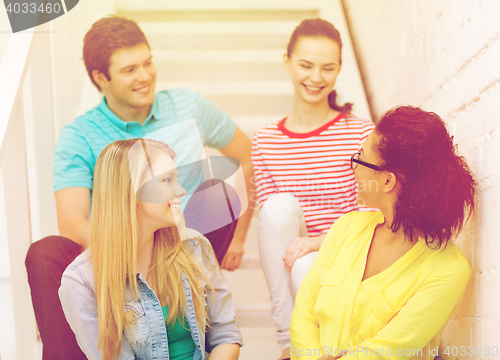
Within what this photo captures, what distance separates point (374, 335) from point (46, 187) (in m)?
1.37

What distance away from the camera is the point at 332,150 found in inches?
59.2

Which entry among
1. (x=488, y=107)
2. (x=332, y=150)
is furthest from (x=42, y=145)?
(x=488, y=107)

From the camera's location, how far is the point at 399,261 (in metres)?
1.02

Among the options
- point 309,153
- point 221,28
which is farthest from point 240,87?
point 309,153

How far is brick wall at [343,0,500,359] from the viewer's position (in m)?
0.98

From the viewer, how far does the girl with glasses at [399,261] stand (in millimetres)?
947

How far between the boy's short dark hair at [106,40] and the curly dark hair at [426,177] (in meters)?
1.08

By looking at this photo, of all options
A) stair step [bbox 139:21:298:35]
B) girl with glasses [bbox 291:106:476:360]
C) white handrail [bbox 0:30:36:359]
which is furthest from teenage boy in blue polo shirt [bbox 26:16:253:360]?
Answer: stair step [bbox 139:21:298:35]

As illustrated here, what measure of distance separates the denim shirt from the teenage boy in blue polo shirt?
30 cm

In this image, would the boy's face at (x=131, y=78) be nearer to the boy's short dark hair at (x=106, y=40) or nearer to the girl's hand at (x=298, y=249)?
the boy's short dark hair at (x=106, y=40)

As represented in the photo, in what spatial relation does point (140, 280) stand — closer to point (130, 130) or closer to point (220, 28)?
point (130, 130)

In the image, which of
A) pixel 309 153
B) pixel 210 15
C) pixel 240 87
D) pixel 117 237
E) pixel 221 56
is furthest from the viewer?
pixel 210 15

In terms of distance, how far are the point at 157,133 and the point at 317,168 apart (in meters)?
0.63

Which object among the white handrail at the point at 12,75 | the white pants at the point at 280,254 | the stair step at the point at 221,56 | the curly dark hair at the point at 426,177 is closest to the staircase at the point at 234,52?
the stair step at the point at 221,56
